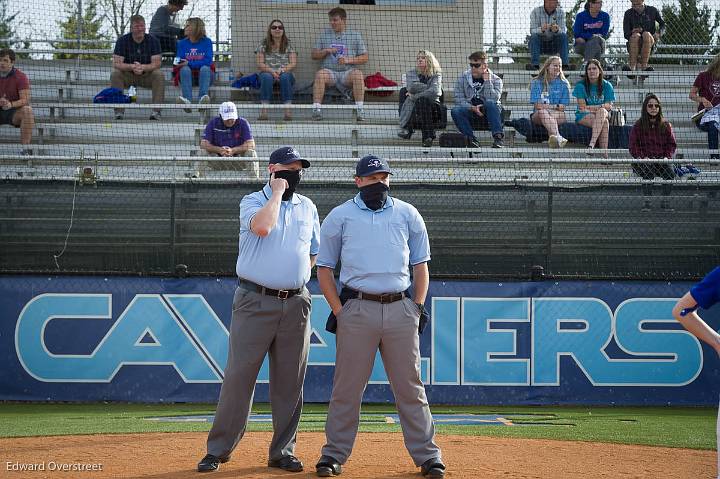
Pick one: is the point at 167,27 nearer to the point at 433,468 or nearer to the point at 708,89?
the point at 708,89

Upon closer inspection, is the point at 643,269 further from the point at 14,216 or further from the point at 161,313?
the point at 14,216

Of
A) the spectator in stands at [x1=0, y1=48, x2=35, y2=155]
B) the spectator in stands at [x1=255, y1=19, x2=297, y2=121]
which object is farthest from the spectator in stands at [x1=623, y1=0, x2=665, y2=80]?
the spectator in stands at [x1=0, y1=48, x2=35, y2=155]

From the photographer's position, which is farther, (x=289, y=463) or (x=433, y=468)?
(x=289, y=463)

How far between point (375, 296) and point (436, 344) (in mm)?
4453

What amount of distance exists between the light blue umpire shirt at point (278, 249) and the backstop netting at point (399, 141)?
4.05 meters

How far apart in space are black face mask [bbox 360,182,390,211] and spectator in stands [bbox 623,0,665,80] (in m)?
9.97

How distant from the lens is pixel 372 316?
6.28 metres

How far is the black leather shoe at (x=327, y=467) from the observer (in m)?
6.16

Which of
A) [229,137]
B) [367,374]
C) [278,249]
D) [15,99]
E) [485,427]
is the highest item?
[15,99]

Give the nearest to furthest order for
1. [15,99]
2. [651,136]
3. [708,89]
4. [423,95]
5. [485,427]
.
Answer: [485,427], [651,136], [423,95], [15,99], [708,89]

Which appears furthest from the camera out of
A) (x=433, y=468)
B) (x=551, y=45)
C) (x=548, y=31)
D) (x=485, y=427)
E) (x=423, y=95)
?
(x=551, y=45)

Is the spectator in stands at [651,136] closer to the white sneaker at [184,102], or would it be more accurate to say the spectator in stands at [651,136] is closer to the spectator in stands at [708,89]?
the spectator in stands at [708,89]

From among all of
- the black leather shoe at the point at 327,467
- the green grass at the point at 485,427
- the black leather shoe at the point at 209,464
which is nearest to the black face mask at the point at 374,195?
the black leather shoe at the point at 327,467

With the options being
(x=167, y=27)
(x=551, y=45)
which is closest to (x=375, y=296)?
(x=551, y=45)
